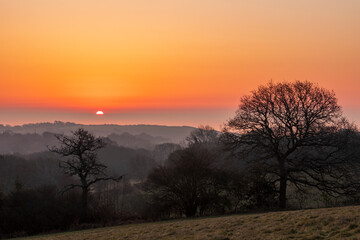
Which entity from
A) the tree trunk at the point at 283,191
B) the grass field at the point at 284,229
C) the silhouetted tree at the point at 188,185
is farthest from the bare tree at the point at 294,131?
the grass field at the point at 284,229

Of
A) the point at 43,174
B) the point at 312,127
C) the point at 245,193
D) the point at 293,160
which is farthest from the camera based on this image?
the point at 43,174

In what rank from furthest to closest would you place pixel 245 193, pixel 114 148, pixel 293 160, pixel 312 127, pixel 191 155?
1. pixel 114 148
2. pixel 191 155
3. pixel 245 193
4. pixel 293 160
5. pixel 312 127

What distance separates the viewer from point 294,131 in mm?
28078

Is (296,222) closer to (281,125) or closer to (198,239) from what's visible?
(198,239)

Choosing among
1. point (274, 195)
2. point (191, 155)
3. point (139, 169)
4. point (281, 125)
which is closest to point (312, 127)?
point (281, 125)

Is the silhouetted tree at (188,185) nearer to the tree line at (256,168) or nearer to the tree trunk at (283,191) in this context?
the tree line at (256,168)

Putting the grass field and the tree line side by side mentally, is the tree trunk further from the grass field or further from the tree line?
the grass field

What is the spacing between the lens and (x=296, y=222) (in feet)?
49.4

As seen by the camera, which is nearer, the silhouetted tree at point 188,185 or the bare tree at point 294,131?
the bare tree at point 294,131

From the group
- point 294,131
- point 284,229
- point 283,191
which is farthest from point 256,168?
point 284,229

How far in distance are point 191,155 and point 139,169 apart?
114831 millimetres

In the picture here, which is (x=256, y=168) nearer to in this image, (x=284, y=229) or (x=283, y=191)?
(x=283, y=191)

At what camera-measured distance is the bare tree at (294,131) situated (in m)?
27.5

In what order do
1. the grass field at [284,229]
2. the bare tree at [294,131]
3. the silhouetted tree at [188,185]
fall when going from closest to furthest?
1. the grass field at [284,229]
2. the bare tree at [294,131]
3. the silhouetted tree at [188,185]
